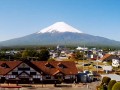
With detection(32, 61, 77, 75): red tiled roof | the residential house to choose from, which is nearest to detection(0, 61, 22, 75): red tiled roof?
the residential house

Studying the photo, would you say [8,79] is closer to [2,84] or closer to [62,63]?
[2,84]

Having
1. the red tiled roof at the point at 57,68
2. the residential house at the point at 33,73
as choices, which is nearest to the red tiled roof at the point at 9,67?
A: the residential house at the point at 33,73

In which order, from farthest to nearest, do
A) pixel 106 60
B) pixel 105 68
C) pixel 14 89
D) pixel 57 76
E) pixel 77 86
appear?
pixel 106 60 < pixel 105 68 < pixel 57 76 < pixel 77 86 < pixel 14 89

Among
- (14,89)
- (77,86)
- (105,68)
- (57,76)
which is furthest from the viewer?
(105,68)

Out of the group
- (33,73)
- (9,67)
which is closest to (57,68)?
(33,73)

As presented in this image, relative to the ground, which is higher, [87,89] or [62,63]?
[62,63]

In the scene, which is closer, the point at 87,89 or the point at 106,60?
the point at 87,89

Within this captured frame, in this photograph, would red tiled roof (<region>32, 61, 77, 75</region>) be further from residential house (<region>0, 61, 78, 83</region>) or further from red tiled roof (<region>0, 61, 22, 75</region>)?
red tiled roof (<region>0, 61, 22, 75</region>)

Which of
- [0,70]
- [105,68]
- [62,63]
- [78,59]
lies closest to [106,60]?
[78,59]

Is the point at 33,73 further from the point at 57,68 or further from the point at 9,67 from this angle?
the point at 57,68

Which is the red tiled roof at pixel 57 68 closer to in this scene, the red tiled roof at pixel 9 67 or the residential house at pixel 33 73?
the residential house at pixel 33 73
